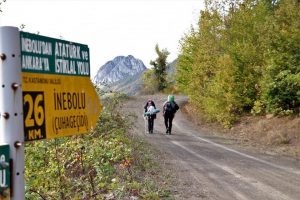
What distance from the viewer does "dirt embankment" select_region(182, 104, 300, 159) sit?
18.1m

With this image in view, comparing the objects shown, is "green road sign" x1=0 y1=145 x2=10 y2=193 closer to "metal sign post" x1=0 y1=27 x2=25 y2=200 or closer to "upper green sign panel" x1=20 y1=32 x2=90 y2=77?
"metal sign post" x1=0 y1=27 x2=25 y2=200

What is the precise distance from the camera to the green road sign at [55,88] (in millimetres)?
2943

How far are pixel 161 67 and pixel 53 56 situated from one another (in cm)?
6127

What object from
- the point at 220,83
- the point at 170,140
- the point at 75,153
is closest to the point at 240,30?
the point at 220,83

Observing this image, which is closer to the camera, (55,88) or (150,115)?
(55,88)

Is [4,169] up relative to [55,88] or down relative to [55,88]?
down

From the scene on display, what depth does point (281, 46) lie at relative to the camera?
21.4 m

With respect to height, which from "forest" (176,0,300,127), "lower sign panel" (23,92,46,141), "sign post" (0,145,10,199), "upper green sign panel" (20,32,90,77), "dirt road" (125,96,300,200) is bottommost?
"dirt road" (125,96,300,200)

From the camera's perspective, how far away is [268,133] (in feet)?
66.7

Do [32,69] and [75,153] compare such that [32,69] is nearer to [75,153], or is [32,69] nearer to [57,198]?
[57,198]

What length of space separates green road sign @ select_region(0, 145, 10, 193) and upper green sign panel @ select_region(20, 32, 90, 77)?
50cm

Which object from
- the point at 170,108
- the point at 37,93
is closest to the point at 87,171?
the point at 37,93

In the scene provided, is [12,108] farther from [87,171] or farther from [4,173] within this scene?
[87,171]

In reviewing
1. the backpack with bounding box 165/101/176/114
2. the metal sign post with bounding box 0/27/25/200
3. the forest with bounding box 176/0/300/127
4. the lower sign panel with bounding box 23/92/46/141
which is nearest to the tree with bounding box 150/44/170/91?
the forest with bounding box 176/0/300/127
